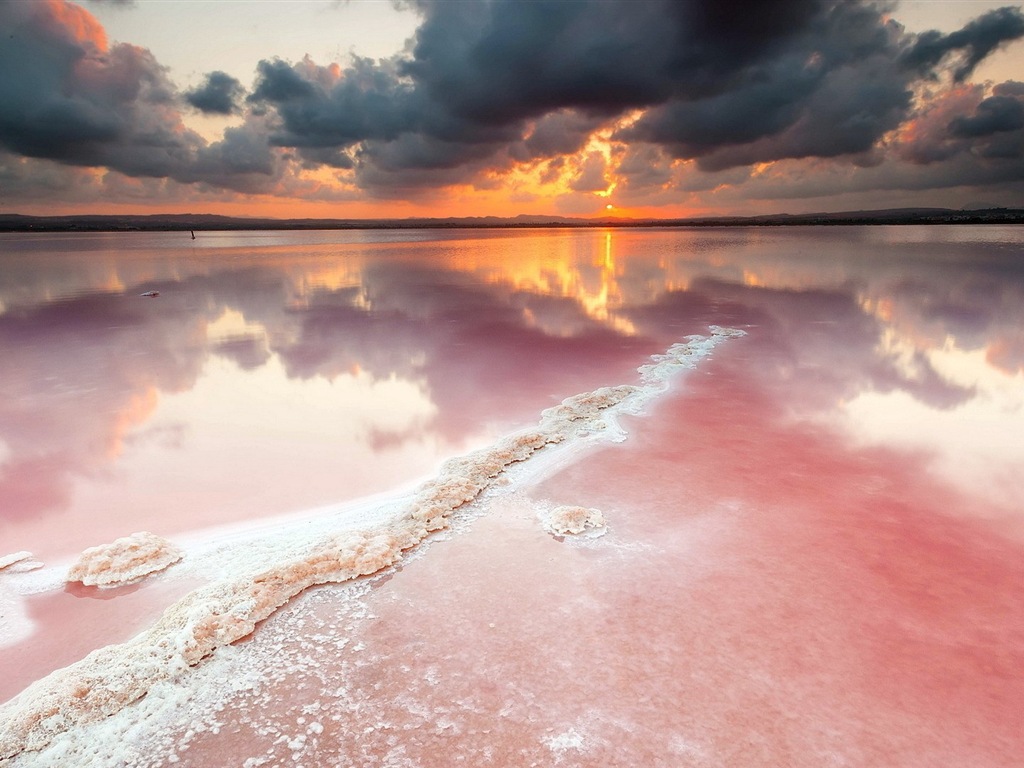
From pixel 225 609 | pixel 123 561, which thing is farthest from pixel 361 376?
pixel 225 609

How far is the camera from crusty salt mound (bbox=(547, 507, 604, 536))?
16.8ft

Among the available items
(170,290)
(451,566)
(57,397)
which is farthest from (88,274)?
(451,566)

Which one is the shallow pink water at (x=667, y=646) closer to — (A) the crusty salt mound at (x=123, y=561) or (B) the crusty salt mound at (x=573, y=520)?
(B) the crusty salt mound at (x=573, y=520)

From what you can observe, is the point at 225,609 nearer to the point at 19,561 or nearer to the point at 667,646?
the point at 19,561

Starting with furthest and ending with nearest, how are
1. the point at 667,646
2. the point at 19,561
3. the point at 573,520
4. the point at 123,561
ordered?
the point at 573,520
the point at 19,561
the point at 123,561
the point at 667,646

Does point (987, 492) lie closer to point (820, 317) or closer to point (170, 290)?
point (820, 317)

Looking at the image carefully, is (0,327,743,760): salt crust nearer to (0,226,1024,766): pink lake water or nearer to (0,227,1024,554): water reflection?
(0,226,1024,766): pink lake water

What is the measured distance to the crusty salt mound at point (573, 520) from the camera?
16.8 feet

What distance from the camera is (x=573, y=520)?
17.1 feet

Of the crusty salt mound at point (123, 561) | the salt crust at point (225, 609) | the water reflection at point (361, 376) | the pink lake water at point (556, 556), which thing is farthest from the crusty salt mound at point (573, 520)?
the crusty salt mound at point (123, 561)

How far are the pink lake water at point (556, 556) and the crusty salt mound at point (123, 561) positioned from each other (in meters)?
0.12

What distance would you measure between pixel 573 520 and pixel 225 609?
9.77ft

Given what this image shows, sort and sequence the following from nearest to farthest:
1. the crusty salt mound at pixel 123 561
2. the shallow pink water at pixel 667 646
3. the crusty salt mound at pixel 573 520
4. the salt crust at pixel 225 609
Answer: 1. the shallow pink water at pixel 667 646
2. the salt crust at pixel 225 609
3. the crusty salt mound at pixel 123 561
4. the crusty salt mound at pixel 573 520

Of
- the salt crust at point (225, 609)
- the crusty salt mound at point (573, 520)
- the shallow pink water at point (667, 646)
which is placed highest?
the salt crust at point (225, 609)
